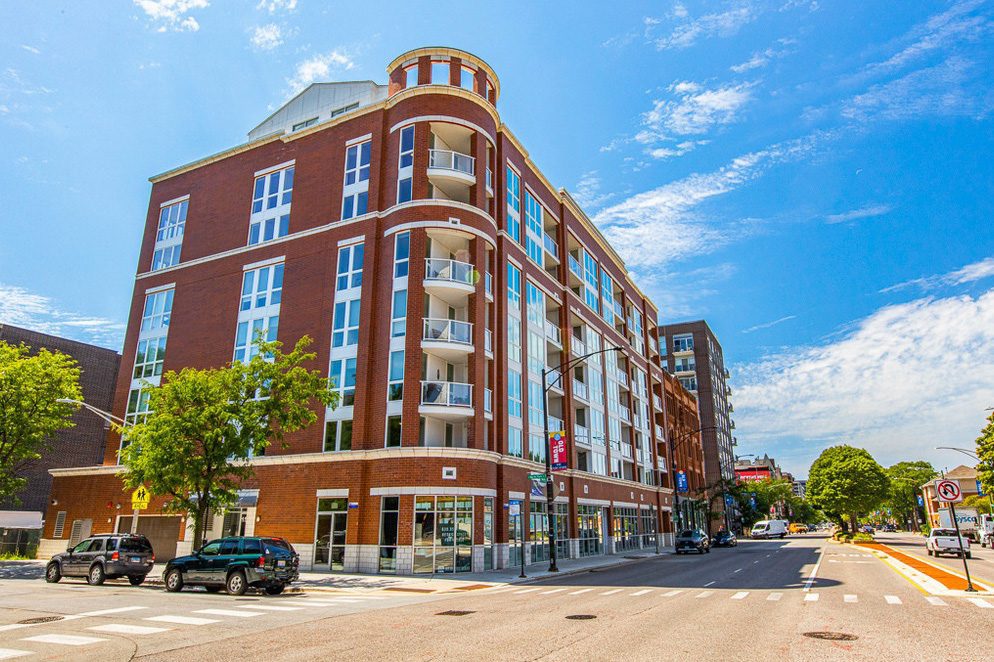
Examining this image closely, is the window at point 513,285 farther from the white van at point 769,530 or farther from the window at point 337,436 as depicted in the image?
the white van at point 769,530

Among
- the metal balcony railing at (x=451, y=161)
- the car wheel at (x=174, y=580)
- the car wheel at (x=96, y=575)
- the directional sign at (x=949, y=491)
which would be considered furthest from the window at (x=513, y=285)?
the car wheel at (x=96, y=575)

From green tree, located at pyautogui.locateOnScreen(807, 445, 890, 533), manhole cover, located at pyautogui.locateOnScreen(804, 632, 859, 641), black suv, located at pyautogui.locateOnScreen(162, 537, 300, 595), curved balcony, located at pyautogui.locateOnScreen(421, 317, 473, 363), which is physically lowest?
manhole cover, located at pyautogui.locateOnScreen(804, 632, 859, 641)

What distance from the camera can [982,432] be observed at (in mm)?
49094

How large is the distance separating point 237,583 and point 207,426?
7885mm

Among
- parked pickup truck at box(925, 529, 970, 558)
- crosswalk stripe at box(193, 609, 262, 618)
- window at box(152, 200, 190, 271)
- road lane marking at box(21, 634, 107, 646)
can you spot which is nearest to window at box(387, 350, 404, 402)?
crosswalk stripe at box(193, 609, 262, 618)

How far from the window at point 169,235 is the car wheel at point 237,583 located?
27556mm

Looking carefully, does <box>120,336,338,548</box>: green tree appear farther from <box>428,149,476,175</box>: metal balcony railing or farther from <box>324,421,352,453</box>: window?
<box>428,149,476,175</box>: metal balcony railing

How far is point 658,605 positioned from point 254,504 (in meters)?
22.3

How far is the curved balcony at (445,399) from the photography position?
27703mm

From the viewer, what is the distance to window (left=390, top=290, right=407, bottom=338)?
1153 inches

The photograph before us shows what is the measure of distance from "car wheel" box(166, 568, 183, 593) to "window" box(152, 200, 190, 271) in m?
25.8

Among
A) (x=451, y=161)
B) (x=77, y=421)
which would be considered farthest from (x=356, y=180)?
(x=77, y=421)

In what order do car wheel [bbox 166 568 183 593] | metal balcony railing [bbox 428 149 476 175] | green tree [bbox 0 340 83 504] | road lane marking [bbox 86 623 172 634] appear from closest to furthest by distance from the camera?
road lane marking [bbox 86 623 172 634]
car wheel [bbox 166 568 183 593]
green tree [bbox 0 340 83 504]
metal balcony railing [bbox 428 149 476 175]

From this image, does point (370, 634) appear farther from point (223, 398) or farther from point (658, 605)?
point (223, 398)
